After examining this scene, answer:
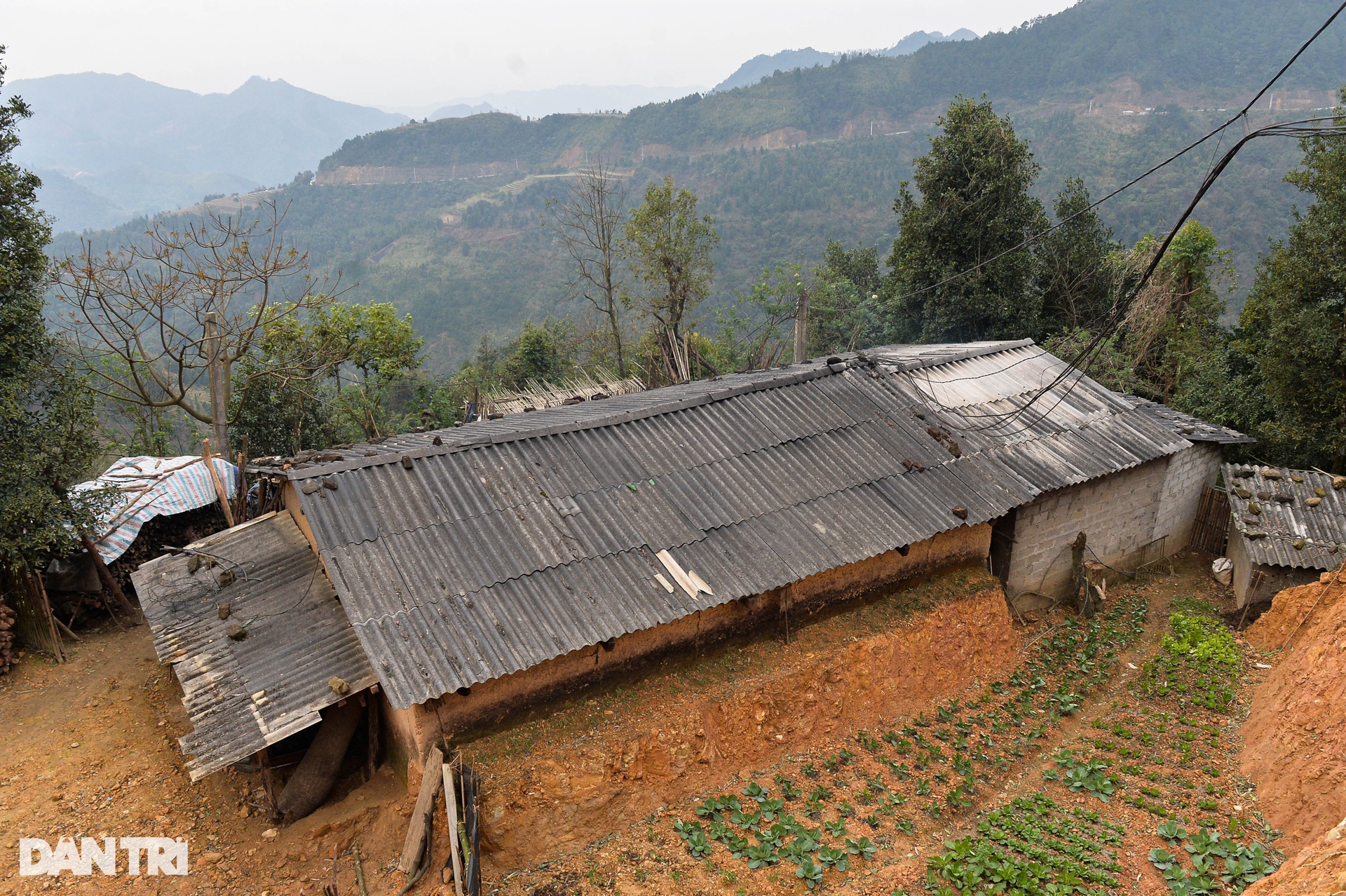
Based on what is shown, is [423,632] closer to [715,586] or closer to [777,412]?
[715,586]

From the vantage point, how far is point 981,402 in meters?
12.6

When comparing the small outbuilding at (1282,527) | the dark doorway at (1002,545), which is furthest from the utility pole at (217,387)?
the small outbuilding at (1282,527)

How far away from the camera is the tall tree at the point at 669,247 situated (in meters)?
25.7

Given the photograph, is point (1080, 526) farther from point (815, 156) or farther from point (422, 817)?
point (815, 156)

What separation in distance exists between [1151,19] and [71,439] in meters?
95.5

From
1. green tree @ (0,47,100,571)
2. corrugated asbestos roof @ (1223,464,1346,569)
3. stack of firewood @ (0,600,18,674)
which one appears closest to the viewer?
green tree @ (0,47,100,571)

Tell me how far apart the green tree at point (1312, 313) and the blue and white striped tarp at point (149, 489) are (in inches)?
771

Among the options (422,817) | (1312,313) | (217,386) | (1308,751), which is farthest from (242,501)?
(1312,313)

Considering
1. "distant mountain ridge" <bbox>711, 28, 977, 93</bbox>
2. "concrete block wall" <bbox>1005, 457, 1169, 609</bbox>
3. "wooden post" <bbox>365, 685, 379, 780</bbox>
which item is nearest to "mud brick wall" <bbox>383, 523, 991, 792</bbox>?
"wooden post" <bbox>365, 685, 379, 780</bbox>

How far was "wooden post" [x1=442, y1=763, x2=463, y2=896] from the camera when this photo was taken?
6.35 m

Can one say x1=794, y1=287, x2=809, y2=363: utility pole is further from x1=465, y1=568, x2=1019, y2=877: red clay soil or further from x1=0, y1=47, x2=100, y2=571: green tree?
x1=0, y1=47, x2=100, y2=571: green tree

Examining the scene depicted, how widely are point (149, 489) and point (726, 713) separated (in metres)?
10.9

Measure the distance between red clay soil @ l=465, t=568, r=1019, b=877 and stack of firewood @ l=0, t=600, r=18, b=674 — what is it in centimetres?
800

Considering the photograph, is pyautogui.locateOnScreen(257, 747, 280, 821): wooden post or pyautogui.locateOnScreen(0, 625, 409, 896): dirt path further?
pyautogui.locateOnScreen(257, 747, 280, 821): wooden post
